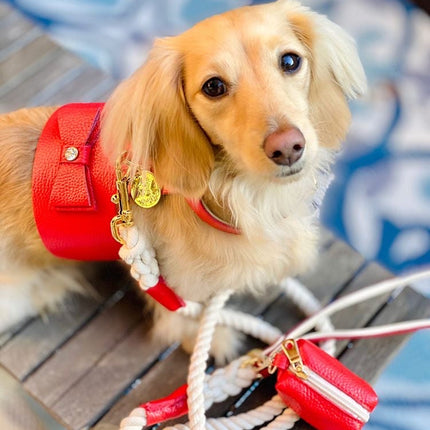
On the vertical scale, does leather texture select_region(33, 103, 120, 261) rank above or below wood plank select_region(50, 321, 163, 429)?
above

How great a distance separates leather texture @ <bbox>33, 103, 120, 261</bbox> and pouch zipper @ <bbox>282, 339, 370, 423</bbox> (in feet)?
1.61

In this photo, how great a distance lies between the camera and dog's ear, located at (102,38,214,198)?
3.23 feet

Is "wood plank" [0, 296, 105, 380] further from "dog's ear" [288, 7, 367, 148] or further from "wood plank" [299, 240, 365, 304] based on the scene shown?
"dog's ear" [288, 7, 367, 148]

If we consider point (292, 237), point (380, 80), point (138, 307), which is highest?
point (292, 237)

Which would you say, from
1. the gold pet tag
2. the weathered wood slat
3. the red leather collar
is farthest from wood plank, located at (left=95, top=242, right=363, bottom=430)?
the weathered wood slat

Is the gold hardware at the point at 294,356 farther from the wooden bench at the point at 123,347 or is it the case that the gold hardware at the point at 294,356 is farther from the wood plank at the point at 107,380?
the wood plank at the point at 107,380

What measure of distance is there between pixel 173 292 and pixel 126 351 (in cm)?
26

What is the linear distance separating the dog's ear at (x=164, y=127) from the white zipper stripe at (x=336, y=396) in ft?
1.51

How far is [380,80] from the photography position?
2082mm

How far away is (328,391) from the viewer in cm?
113

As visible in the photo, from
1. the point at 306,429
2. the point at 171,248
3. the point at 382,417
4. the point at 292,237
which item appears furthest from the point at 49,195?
the point at 382,417

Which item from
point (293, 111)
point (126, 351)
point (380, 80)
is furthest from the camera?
point (380, 80)

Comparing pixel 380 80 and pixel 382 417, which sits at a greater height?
pixel 380 80

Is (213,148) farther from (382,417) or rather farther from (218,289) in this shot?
(382,417)
